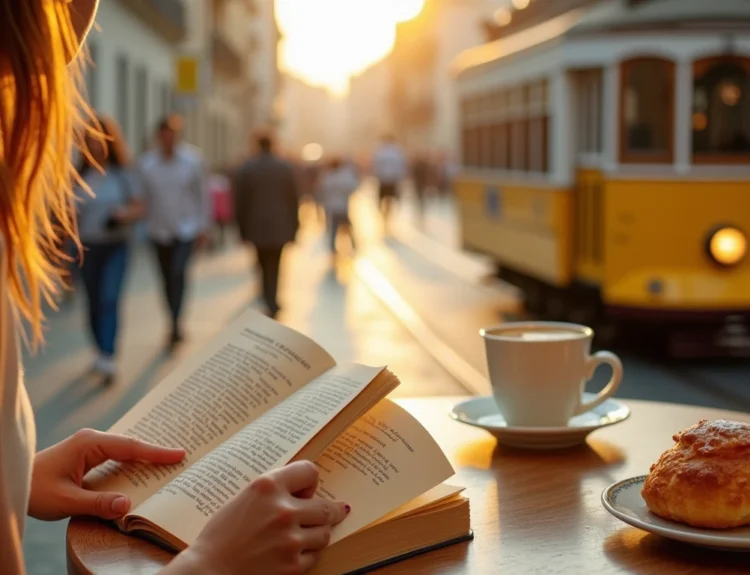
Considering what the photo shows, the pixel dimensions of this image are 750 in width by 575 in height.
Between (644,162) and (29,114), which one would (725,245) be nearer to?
(644,162)

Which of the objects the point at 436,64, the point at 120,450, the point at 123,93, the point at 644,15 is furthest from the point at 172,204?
the point at 436,64

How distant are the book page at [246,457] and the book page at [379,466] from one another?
0.19 feet

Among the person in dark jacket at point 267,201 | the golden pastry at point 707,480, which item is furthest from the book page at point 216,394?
the person in dark jacket at point 267,201

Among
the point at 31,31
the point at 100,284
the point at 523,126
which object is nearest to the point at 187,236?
the point at 100,284

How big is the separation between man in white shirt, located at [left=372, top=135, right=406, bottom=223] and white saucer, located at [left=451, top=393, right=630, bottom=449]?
93.4 ft

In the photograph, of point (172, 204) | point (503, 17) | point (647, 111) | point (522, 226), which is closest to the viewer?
point (647, 111)

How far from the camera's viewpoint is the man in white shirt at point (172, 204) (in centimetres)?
1212

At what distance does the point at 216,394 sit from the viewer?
2244mm

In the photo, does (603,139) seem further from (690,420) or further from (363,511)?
(363,511)

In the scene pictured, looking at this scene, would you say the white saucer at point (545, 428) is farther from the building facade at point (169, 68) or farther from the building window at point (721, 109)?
the building window at point (721, 109)

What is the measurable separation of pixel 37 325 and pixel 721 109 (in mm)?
10046

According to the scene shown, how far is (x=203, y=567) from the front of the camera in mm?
1696

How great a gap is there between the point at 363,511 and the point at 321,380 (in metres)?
0.33

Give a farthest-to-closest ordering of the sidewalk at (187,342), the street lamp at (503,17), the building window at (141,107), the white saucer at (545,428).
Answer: the building window at (141,107) → the street lamp at (503,17) → the sidewalk at (187,342) → the white saucer at (545,428)
